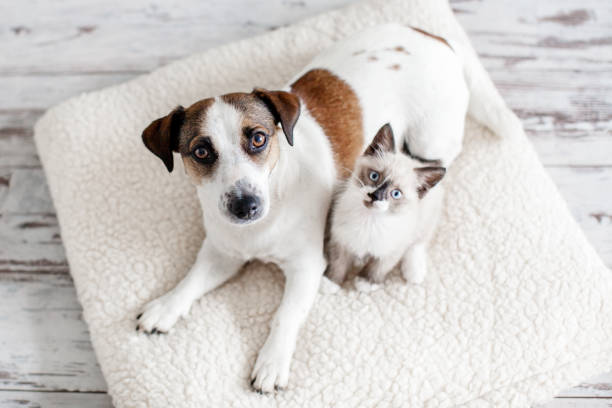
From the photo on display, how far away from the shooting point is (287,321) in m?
2.13

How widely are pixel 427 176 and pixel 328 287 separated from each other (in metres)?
0.71

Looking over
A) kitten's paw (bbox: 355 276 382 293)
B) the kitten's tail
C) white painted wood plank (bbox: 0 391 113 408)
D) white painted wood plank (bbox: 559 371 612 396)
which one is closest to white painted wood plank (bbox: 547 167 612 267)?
the kitten's tail

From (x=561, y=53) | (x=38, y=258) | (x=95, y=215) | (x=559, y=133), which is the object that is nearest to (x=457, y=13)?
(x=561, y=53)

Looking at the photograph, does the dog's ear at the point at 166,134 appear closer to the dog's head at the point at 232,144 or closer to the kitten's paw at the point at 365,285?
the dog's head at the point at 232,144

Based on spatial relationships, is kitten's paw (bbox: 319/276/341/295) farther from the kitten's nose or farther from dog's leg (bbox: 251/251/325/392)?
the kitten's nose

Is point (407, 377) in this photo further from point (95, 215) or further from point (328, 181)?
point (95, 215)

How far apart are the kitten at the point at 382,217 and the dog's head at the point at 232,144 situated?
1.10ft

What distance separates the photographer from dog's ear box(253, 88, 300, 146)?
1.90 metres

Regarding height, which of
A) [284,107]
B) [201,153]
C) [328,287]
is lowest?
[328,287]

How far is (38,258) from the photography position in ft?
8.88

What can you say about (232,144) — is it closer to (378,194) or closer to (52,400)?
(378,194)

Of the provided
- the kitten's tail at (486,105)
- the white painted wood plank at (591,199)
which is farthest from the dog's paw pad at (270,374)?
the white painted wood plank at (591,199)

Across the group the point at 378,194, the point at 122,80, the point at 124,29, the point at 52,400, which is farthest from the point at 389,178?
the point at 124,29

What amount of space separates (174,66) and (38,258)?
1.24 meters
